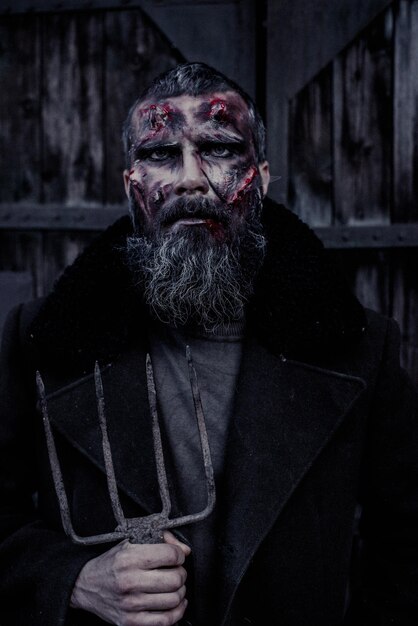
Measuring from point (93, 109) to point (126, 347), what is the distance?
1234 millimetres

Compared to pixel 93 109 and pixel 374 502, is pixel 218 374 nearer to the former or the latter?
pixel 374 502

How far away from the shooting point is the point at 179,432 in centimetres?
172

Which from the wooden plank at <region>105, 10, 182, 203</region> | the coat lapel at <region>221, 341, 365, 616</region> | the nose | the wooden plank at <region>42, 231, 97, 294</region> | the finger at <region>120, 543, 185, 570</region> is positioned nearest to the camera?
the finger at <region>120, 543, 185, 570</region>

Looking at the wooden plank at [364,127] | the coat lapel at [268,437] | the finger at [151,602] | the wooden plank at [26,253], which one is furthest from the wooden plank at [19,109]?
the finger at [151,602]

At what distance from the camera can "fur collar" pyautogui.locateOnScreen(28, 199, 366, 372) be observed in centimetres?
177

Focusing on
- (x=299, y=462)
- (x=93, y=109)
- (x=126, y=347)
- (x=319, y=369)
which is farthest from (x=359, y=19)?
(x=299, y=462)

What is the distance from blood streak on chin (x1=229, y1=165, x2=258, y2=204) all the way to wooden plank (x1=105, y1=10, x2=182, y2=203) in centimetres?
80

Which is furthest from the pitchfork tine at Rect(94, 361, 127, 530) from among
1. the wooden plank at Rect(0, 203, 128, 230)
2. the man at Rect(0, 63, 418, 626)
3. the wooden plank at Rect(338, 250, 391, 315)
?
the wooden plank at Rect(338, 250, 391, 315)

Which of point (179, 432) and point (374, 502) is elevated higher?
point (179, 432)

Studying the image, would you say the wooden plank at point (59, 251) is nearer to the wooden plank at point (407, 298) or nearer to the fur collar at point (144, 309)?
the fur collar at point (144, 309)

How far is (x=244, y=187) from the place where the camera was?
6.06 feet

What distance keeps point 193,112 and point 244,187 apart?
0.93 ft

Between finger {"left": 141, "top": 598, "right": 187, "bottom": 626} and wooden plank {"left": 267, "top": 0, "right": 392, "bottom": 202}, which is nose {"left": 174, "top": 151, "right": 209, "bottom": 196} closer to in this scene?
wooden plank {"left": 267, "top": 0, "right": 392, "bottom": 202}

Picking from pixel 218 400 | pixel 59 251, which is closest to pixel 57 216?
pixel 59 251
